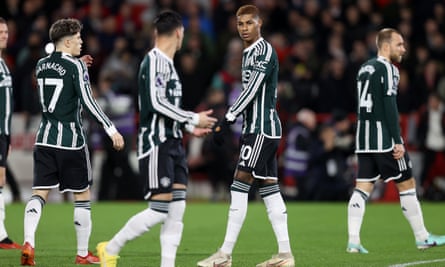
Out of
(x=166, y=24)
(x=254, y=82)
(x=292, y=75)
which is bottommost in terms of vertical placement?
(x=254, y=82)

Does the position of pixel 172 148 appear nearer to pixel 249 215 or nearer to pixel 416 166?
pixel 249 215

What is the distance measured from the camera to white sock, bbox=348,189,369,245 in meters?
11.6

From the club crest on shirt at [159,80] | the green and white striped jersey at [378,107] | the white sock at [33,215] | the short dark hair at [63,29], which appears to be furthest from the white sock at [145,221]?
the green and white striped jersey at [378,107]

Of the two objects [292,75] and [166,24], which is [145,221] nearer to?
[166,24]

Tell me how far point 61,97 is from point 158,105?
1942mm

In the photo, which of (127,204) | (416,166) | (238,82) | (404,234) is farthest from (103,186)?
(404,234)

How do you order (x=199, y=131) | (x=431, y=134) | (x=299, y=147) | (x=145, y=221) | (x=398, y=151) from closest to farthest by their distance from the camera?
(x=145, y=221) → (x=199, y=131) → (x=398, y=151) → (x=431, y=134) → (x=299, y=147)

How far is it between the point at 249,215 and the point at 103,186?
4.76 m

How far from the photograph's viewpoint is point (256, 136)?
1026 cm

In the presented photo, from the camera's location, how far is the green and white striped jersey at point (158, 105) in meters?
8.87

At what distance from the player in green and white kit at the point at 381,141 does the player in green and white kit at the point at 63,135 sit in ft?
10.1

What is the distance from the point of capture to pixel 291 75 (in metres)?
21.2

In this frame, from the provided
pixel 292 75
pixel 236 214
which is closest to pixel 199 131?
pixel 236 214

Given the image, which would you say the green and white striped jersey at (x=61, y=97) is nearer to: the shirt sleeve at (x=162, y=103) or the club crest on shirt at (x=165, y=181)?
the shirt sleeve at (x=162, y=103)
